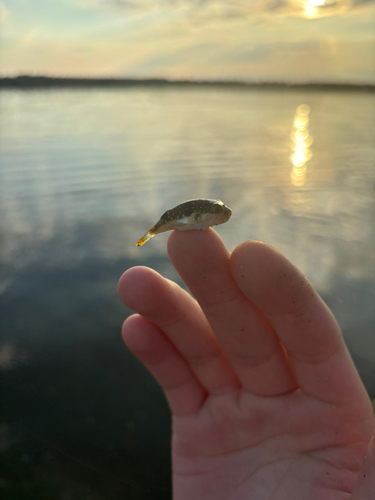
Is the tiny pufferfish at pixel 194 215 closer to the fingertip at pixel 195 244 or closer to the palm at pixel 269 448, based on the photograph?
the fingertip at pixel 195 244

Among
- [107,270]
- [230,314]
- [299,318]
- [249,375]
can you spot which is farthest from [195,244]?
[107,270]

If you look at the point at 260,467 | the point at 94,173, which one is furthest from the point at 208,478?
the point at 94,173

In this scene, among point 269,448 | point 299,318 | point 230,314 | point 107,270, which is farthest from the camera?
point 107,270

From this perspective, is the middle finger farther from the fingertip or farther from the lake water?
the lake water

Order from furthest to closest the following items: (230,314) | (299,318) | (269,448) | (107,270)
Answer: (107,270) → (269,448) → (230,314) → (299,318)

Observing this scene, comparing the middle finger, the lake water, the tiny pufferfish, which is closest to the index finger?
the middle finger

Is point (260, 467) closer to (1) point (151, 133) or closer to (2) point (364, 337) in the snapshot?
(2) point (364, 337)

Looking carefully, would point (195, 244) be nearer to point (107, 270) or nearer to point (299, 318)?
point (299, 318)
